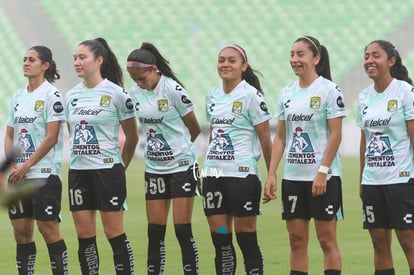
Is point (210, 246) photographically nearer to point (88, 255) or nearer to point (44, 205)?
point (88, 255)

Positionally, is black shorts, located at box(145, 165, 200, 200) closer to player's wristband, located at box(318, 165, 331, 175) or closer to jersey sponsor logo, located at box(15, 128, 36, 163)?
jersey sponsor logo, located at box(15, 128, 36, 163)

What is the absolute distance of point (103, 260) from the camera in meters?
10.4

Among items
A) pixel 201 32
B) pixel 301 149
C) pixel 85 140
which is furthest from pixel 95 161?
pixel 201 32

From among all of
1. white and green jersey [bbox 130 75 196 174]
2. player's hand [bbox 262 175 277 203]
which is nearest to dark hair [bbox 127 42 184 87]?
white and green jersey [bbox 130 75 196 174]

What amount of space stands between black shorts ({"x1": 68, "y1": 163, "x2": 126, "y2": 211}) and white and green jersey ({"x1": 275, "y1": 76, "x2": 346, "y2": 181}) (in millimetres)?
1403

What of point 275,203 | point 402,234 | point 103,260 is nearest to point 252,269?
point 402,234

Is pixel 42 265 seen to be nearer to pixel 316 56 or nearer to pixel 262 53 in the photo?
pixel 316 56

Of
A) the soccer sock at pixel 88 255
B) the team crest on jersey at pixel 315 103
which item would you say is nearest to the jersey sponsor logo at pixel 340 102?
the team crest on jersey at pixel 315 103

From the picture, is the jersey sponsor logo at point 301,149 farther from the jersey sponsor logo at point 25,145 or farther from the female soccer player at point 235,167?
the jersey sponsor logo at point 25,145

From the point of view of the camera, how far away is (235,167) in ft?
25.3

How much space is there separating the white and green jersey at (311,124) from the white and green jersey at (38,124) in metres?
1.96

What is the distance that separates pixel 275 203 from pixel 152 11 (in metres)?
24.5

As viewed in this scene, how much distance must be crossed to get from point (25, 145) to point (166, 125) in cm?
119

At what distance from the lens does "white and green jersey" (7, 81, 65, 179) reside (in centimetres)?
781
